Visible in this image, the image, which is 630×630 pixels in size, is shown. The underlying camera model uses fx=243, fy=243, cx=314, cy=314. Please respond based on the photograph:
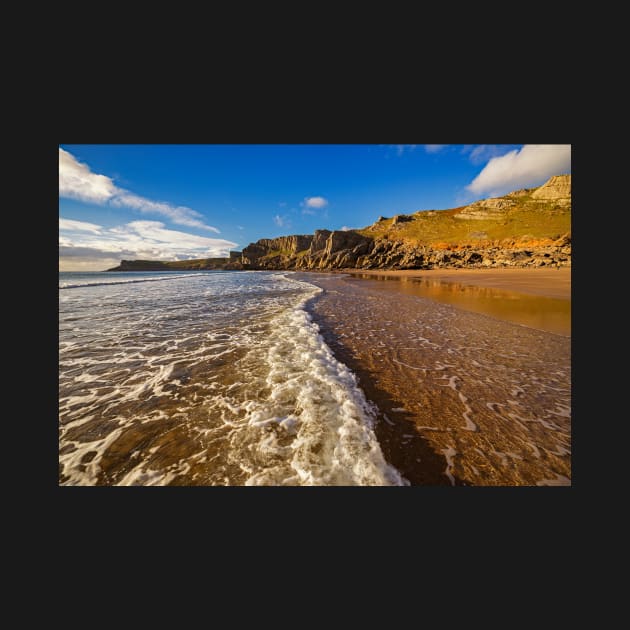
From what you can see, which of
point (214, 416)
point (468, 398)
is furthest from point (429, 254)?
point (214, 416)

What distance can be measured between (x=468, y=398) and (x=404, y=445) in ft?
6.63

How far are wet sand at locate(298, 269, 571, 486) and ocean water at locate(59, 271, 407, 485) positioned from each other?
51 cm

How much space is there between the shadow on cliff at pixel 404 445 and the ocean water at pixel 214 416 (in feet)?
0.45

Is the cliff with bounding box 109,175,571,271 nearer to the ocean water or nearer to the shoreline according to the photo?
the shoreline

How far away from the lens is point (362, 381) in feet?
17.8

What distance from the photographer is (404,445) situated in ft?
11.8

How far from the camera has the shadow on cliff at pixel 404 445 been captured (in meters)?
3.17

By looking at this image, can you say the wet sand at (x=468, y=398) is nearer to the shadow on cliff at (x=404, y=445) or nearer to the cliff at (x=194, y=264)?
the shadow on cliff at (x=404, y=445)

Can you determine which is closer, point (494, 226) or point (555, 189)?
point (494, 226)

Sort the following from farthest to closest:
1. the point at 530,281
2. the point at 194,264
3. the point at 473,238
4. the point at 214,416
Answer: the point at 194,264
the point at 473,238
the point at 530,281
the point at 214,416

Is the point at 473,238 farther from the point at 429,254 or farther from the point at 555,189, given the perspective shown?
the point at 555,189

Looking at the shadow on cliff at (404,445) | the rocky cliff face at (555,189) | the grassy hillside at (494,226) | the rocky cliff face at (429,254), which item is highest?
the rocky cliff face at (555,189)

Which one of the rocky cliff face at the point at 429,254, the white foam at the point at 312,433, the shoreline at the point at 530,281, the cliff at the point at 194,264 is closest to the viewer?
the white foam at the point at 312,433

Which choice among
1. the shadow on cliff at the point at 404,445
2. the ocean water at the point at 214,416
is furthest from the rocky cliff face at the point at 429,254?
the ocean water at the point at 214,416
